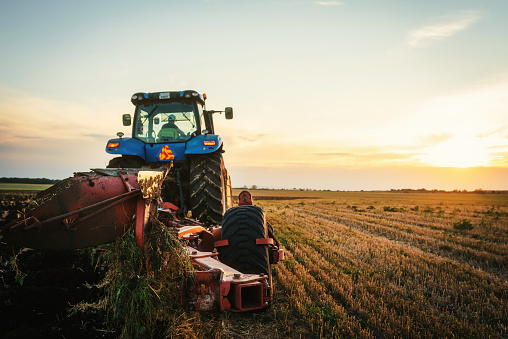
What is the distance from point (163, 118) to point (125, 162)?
131cm

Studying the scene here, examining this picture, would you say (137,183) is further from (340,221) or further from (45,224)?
(340,221)

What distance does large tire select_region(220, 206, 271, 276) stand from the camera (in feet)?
10.5

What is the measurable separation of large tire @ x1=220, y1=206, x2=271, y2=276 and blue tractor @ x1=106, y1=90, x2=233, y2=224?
1.80 meters

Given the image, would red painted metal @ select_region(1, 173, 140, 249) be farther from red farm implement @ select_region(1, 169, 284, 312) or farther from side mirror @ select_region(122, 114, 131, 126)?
side mirror @ select_region(122, 114, 131, 126)

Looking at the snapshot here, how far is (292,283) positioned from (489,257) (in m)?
4.59

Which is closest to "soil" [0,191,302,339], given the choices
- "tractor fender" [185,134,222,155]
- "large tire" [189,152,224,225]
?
"large tire" [189,152,224,225]

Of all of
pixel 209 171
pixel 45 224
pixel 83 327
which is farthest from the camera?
pixel 209 171

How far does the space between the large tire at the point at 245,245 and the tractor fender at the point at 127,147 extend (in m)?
3.10

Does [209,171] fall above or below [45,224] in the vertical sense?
above

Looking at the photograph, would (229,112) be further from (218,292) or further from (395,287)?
(218,292)

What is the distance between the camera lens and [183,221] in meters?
4.20

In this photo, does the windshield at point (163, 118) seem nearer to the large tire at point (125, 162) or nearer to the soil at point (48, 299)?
the large tire at point (125, 162)

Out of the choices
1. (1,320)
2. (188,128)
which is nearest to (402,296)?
(1,320)

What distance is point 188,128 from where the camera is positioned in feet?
21.7
